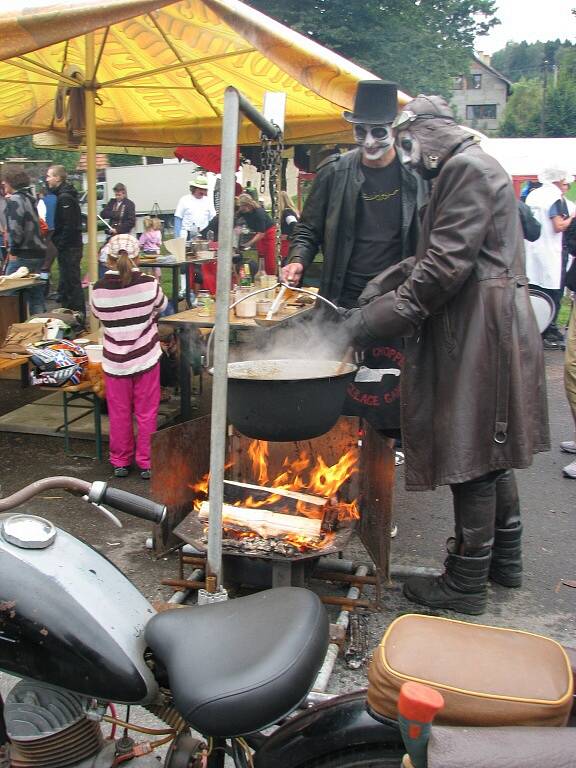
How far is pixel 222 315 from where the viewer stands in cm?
238

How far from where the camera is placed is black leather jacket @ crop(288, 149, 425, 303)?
4.76 metres

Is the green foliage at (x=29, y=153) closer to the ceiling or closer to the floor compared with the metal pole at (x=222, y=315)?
closer to the ceiling

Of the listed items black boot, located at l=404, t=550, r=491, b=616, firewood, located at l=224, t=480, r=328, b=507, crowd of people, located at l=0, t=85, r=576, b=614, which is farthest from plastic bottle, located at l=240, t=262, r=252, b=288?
black boot, located at l=404, t=550, r=491, b=616

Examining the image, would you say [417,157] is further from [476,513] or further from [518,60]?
[518,60]

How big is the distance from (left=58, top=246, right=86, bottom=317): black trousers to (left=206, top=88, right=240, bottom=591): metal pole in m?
10.3

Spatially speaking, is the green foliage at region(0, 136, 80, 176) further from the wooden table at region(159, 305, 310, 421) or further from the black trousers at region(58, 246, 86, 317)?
the wooden table at region(159, 305, 310, 421)

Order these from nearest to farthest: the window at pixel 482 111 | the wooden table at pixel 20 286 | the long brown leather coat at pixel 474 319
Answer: the long brown leather coat at pixel 474 319 → the wooden table at pixel 20 286 → the window at pixel 482 111

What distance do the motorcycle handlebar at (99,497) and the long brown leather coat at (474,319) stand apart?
1.73 metres

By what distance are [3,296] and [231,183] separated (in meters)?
5.99

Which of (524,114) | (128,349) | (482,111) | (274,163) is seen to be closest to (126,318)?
(128,349)

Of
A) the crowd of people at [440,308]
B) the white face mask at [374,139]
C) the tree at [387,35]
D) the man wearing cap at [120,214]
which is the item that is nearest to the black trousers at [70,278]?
the man wearing cap at [120,214]

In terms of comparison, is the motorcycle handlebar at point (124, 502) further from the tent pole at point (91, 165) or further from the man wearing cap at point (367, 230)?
the tent pole at point (91, 165)

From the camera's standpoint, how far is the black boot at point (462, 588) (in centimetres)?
362

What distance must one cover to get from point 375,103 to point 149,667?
3.63 meters
